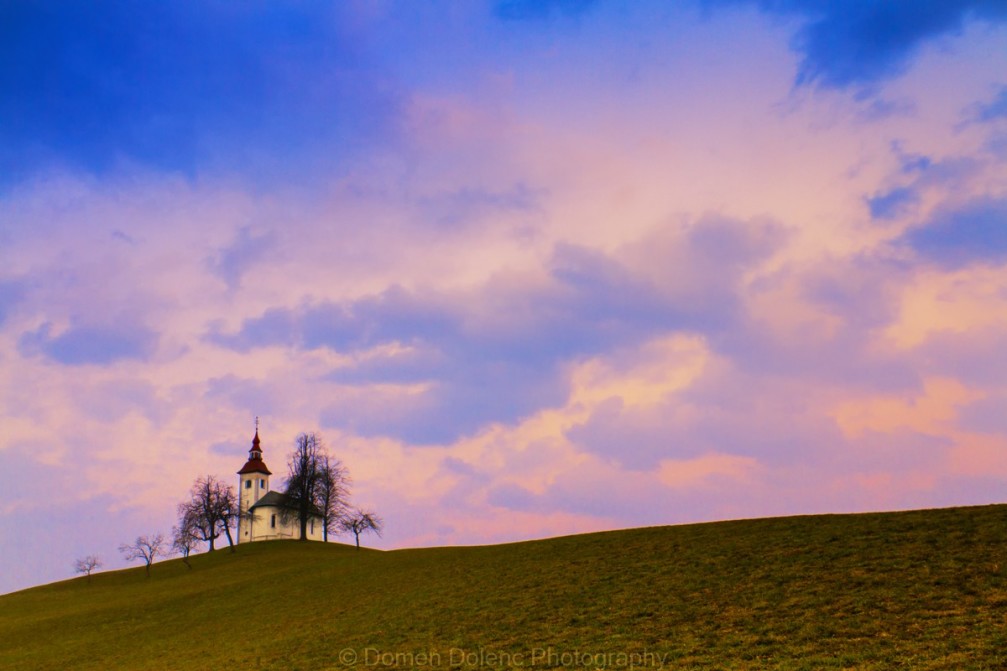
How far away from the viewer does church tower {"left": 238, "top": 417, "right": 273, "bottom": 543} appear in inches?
4395

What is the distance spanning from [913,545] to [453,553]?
125 feet

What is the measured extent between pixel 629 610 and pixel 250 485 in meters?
101

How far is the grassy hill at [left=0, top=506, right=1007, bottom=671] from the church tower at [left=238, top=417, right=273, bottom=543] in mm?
55078

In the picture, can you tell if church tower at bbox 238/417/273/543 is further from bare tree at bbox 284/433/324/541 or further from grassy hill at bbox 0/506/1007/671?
grassy hill at bbox 0/506/1007/671

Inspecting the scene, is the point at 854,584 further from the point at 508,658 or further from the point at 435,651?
the point at 435,651

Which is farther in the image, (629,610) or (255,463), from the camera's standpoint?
(255,463)

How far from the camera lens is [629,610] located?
91.2 ft

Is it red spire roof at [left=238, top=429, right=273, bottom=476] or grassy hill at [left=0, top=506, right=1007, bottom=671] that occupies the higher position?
red spire roof at [left=238, top=429, right=273, bottom=476]

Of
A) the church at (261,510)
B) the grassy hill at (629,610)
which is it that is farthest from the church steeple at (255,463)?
the grassy hill at (629,610)

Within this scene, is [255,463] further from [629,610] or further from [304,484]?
[629,610]

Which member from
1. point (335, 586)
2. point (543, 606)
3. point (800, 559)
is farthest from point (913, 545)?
point (335, 586)

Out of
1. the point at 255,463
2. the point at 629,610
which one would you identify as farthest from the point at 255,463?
the point at 629,610

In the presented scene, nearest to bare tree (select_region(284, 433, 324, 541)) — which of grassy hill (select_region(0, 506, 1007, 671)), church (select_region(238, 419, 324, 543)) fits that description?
church (select_region(238, 419, 324, 543))

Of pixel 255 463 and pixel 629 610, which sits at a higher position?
pixel 255 463
